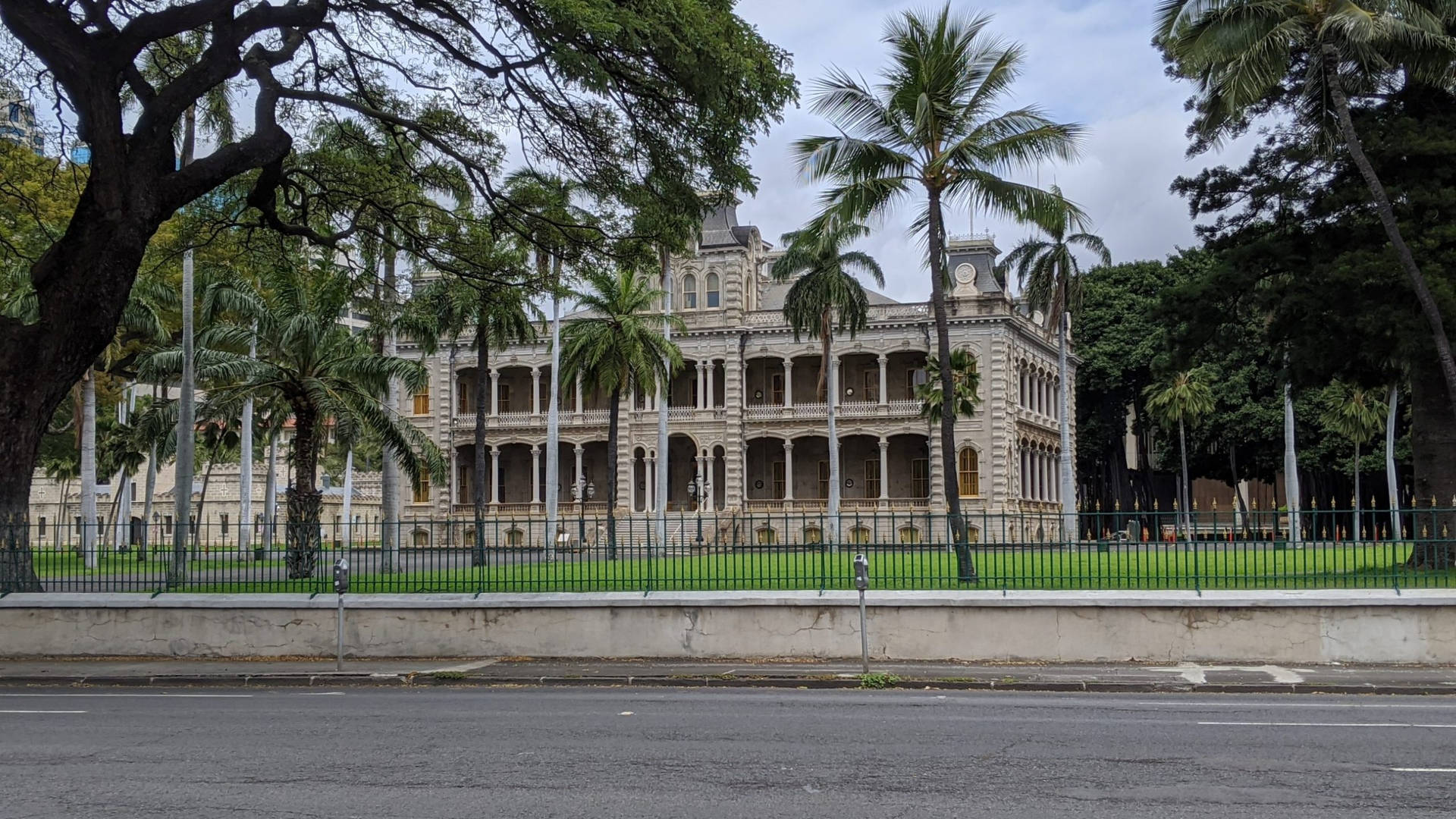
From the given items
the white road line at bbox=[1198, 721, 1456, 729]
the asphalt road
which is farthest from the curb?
the white road line at bbox=[1198, 721, 1456, 729]

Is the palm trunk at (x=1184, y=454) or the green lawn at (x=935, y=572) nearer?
the green lawn at (x=935, y=572)

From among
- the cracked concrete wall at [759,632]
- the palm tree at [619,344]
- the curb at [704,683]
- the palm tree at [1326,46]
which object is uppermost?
the palm tree at [1326,46]

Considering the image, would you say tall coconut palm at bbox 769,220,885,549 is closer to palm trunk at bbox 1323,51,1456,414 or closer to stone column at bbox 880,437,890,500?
stone column at bbox 880,437,890,500

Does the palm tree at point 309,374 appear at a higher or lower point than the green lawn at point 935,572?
higher

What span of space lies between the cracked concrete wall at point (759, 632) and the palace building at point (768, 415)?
126 feet

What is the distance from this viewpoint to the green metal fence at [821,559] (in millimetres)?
15258

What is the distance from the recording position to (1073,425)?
6631 centimetres

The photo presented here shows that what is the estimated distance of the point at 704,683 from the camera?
1422 centimetres

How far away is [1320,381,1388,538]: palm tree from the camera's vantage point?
54969 mm

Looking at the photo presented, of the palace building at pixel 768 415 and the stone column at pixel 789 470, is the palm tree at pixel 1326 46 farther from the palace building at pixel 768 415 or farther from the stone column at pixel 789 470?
the stone column at pixel 789 470

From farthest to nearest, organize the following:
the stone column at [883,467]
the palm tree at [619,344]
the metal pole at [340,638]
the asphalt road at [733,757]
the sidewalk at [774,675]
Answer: the stone column at [883,467] → the palm tree at [619,344] → the metal pole at [340,638] → the sidewalk at [774,675] → the asphalt road at [733,757]

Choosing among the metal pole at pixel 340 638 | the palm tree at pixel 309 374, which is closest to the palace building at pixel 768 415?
the palm tree at pixel 309 374

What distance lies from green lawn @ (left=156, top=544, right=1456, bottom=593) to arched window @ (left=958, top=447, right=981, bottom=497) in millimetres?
38214

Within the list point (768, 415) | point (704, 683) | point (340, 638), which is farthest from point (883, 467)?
point (340, 638)
